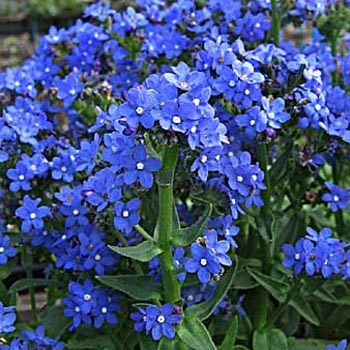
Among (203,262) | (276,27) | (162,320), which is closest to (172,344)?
(162,320)

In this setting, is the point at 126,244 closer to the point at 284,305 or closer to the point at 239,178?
the point at 239,178

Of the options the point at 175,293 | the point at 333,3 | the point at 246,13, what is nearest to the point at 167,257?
the point at 175,293

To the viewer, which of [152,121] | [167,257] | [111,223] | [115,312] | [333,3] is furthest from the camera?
[333,3]

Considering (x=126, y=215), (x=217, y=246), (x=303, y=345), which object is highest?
(x=126, y=215)

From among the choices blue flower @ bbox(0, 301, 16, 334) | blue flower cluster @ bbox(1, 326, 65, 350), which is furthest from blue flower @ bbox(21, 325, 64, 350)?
blue flower @ bbox(0, 301, 16, 334)

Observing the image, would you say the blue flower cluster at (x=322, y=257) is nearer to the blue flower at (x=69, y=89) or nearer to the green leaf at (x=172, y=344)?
the green leaf at (x=172, y=344)

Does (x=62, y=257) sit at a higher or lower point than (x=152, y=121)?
lower

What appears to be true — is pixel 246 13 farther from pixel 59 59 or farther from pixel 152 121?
pixel 152 121

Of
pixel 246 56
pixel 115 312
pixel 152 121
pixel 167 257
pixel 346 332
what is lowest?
pixel 346 332
